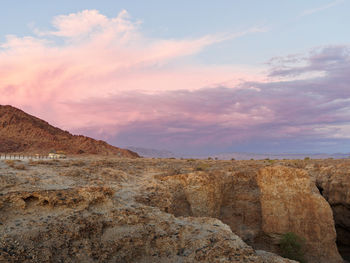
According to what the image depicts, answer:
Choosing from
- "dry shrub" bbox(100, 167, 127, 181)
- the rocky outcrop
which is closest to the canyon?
"dry shrub" bbox(100, 167, 127, 181)

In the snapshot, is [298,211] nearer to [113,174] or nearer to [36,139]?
[113,174]

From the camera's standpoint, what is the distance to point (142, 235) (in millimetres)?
7219

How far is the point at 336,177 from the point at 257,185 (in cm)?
653

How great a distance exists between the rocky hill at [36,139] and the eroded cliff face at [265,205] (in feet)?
184

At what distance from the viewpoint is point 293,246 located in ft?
47.8

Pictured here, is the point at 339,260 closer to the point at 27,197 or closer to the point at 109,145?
the point at 27,197

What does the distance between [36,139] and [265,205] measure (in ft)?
229

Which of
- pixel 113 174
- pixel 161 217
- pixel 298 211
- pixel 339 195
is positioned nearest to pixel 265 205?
pixel 298 211

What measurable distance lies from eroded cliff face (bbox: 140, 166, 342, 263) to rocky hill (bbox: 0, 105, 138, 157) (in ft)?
184

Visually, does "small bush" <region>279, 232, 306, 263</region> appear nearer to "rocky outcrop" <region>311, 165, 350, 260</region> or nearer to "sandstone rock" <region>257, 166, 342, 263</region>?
"sandstone rock" <region>257, 166, 342, 263</region>

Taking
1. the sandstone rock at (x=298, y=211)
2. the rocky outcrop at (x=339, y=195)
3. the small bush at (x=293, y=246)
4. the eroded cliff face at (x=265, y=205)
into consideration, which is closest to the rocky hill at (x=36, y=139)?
the rocky outcrop at (x=339, y=195)

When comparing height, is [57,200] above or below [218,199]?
above

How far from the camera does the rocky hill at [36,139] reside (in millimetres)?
66625

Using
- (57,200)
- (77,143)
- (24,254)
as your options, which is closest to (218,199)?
(57,200)
